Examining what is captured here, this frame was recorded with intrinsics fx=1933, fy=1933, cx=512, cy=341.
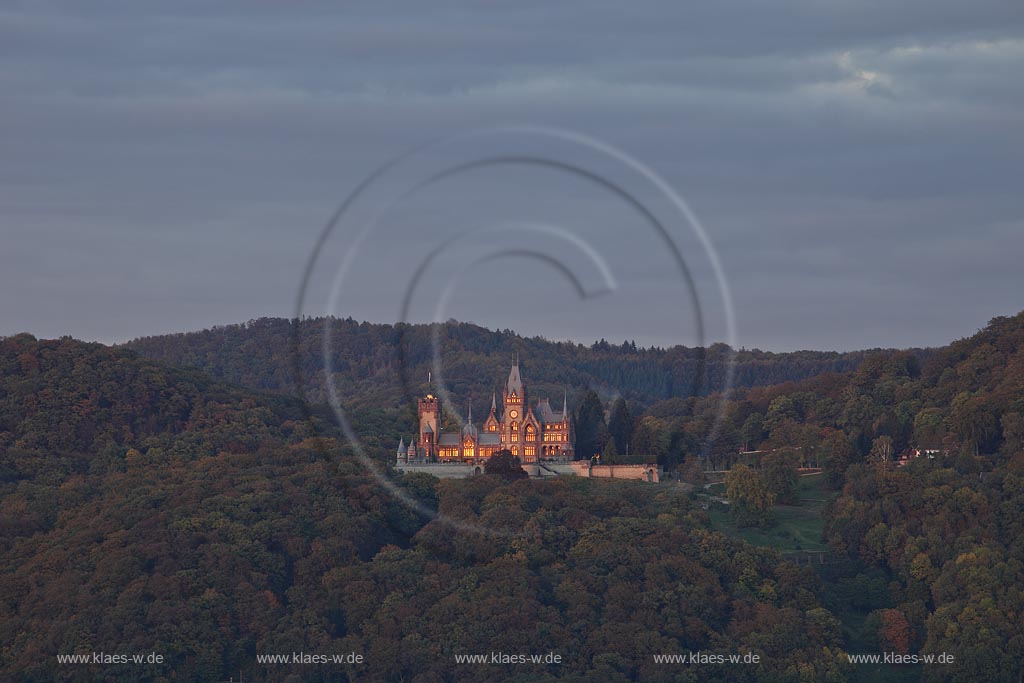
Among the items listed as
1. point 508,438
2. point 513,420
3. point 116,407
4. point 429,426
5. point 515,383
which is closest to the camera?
point 513,420

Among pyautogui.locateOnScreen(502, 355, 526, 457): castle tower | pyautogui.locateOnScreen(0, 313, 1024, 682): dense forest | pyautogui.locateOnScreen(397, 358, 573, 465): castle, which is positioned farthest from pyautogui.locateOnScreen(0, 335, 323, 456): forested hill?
pyautogui.locateOnScreen(502, 355, 526, 457): castle tower

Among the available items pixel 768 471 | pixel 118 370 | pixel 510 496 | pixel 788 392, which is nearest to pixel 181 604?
pixel 510 496

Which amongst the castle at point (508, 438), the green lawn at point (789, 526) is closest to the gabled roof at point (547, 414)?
the castle at point (508, 438)

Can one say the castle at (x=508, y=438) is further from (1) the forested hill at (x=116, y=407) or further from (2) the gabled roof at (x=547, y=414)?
(1) the forested hill at (x=116, y=407)

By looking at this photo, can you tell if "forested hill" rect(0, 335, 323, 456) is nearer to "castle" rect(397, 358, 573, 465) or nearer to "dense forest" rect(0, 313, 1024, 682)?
"dense forest" rect(0, 313, 1024, 682)

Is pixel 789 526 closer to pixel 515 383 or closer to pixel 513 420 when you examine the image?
pixel 513 420

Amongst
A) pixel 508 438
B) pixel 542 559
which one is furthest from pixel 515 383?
pixel 542 559

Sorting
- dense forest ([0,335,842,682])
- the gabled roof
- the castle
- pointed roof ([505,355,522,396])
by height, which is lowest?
dense forest ([0,335,842,682])
